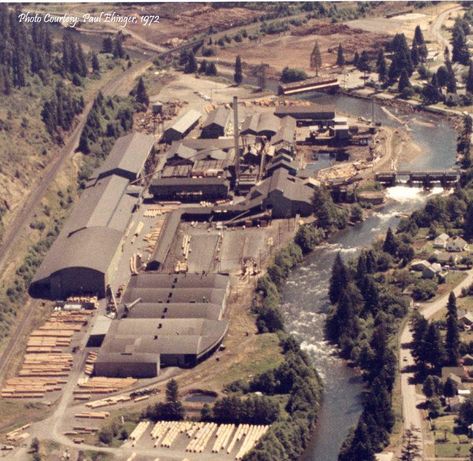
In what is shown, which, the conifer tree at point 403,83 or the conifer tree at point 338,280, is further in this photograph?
the conifer tree at point 403,83

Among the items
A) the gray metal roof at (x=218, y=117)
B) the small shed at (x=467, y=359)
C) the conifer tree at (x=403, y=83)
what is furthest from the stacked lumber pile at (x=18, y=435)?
the conifer tree at (x=403, y=83)

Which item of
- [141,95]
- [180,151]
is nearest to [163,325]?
[180,151]

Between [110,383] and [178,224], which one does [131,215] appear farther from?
[110,383]

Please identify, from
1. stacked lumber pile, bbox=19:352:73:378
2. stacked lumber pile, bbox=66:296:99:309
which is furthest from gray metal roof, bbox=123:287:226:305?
stacked lumber pile, bbox=19:352:73:378

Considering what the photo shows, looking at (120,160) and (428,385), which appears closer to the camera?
(428,385)

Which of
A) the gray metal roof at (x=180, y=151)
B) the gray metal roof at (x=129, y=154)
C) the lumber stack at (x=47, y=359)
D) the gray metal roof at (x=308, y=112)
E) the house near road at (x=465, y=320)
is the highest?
the lumber stack at (x=47, y=359)

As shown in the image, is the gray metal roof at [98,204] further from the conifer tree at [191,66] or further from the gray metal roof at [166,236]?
the conifer tree at [191,66]

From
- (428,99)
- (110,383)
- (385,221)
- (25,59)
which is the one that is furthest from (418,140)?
(110,383)

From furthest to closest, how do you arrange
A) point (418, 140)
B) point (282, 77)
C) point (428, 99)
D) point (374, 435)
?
point (282, 77) → point (428, 99) → point (418, 140) → point (374, 435)

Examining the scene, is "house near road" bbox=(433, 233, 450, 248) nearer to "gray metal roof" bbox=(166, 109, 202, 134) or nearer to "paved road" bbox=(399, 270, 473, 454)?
"paved road" bbox=(399, 270, 473, 454)
